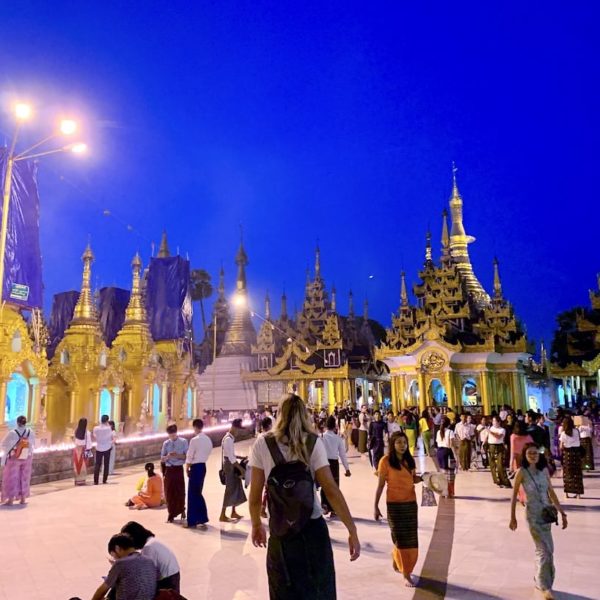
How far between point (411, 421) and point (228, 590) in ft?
46.8

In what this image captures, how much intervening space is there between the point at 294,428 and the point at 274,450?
6.9 inches

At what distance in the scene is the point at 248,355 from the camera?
4972cm

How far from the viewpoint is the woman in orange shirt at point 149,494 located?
995cm

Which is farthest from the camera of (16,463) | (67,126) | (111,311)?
(111,311)

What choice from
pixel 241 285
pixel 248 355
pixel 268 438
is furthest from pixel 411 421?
pixel 241 285

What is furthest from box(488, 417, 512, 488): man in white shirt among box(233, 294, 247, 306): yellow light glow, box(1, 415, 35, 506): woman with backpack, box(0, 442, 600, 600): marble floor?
box(233, 294, 247, 306): yellow light glow

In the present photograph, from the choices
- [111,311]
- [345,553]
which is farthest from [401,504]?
[111,311]

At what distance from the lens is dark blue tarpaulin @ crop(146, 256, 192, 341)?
37.9 m

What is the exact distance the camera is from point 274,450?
3.39 meters

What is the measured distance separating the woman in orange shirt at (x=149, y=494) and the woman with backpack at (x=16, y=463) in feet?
6.76

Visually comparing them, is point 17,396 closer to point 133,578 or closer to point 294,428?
point 133,578

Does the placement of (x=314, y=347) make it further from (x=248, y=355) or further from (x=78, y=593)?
(x=78, y=593)

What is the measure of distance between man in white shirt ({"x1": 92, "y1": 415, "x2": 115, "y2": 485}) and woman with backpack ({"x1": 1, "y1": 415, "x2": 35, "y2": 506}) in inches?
98.6

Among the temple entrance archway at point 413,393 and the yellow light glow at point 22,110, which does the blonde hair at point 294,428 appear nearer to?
the yellow light glow at point 22,110
